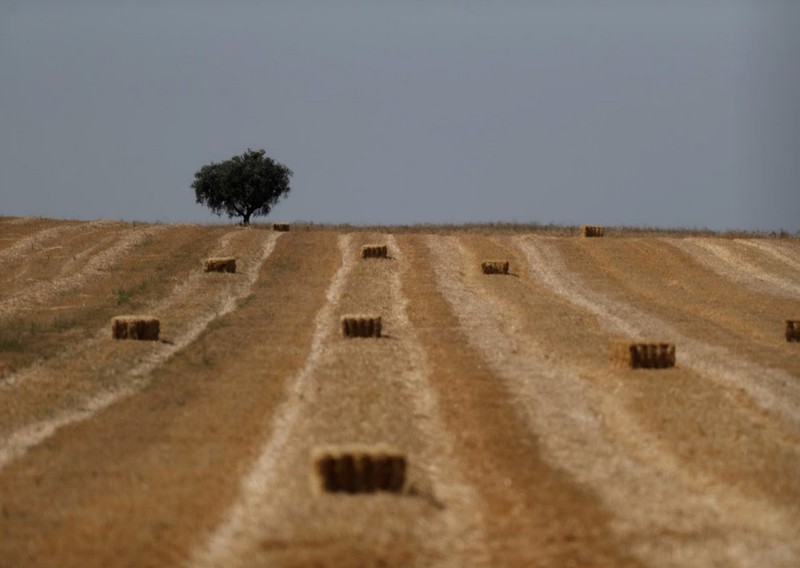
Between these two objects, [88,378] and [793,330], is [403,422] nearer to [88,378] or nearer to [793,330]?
[88,378]

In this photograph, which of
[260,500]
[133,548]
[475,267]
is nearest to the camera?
[133,548]

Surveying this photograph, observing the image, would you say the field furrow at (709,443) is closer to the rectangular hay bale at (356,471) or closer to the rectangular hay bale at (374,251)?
the rectangular hay bale at (356,471)

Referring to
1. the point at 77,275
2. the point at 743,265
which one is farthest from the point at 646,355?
the point at 743,265

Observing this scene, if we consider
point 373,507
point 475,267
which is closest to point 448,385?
point 373,507

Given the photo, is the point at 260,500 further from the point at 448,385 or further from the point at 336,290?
the point at 336,290

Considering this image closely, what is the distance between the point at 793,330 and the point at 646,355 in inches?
246

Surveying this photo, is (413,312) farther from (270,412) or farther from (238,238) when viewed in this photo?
(238,238)

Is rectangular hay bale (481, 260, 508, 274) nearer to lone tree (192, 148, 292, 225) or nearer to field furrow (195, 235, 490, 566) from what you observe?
field furrow (195, 235, 490, 566)

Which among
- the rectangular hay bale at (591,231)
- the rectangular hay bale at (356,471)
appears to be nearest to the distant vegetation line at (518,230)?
the rectangular hay bale at (591,231)

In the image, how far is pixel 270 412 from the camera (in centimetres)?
1800

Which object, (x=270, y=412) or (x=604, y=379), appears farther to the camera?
(x=604, y=379)

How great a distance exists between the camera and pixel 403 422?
1698cm

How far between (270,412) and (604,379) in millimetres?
6035

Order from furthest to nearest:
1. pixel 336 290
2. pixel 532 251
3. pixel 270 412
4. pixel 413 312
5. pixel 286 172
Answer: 1. pixel 286 172
2. pixel 532 251
3. pixel 336 290
4. pixel 413 312
5. pixel 270 412
